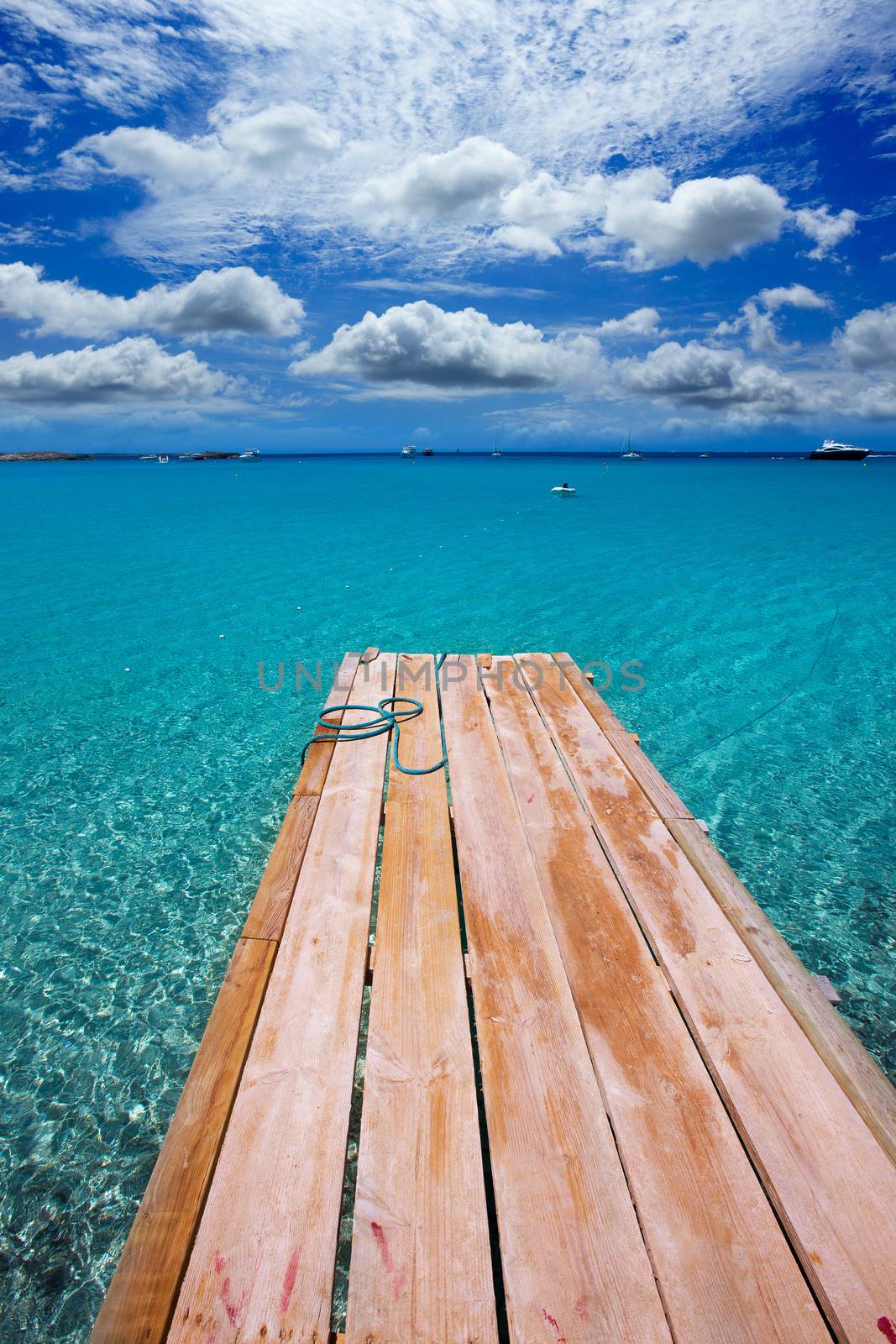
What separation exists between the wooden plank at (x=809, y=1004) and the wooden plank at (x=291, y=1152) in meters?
2.07

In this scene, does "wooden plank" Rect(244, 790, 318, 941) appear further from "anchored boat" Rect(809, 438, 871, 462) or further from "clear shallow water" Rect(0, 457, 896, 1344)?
"anchored boat" Rect(809, 438, 871, 462)

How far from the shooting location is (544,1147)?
2.42 metres

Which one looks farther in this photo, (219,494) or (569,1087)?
(219,494)

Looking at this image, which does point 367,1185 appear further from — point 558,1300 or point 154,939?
point 154,939

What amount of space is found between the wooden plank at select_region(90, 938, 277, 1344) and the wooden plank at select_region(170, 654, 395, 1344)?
5 cm

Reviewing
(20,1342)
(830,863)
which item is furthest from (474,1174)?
(830,863)

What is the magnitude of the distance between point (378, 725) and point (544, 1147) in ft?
13.1

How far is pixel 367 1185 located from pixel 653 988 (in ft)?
5.27

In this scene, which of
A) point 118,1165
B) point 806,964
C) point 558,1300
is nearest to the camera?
point 558,1300

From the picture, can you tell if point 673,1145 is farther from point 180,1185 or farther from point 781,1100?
point 180,1185

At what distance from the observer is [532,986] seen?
3154mm

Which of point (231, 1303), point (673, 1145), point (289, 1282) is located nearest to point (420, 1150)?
point (289, 1282)

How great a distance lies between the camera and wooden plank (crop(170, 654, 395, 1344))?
6.52 feet

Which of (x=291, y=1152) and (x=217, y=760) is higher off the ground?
(x=291, y=1152)
